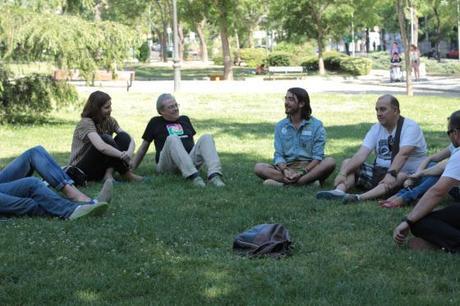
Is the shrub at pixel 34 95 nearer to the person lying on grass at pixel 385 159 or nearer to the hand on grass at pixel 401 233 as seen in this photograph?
the person lying on grass at pixel 385 159

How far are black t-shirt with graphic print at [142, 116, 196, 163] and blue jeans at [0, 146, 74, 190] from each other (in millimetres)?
2123

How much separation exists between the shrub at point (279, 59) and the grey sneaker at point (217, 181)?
38.7 metres

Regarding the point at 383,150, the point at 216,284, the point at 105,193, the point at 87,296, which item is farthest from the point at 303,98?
the point at 87,296

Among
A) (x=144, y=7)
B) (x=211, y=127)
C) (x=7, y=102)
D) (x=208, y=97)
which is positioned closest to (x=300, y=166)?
(x=211, y=127)

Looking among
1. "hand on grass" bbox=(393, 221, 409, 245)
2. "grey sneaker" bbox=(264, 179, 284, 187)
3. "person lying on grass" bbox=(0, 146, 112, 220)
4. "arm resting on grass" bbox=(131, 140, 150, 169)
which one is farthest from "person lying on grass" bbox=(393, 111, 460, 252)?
A: "arm resting on grass" bbox=(131, 140, 150, 169)

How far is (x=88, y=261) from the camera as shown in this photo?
17.0ft

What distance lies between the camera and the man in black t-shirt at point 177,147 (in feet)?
27.8

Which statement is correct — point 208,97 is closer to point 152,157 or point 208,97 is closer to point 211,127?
point 211,127

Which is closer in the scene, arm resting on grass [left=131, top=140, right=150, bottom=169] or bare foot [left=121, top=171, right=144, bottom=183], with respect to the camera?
bare foot [left=121, top=171, right=144, bottom=183]

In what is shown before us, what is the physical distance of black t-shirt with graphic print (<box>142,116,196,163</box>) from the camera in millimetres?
9008

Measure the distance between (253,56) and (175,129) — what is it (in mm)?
46222

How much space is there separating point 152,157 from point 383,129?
4.65 m

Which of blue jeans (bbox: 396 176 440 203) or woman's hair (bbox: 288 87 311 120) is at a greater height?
woman's hair (bbox: 288 87 311 120)

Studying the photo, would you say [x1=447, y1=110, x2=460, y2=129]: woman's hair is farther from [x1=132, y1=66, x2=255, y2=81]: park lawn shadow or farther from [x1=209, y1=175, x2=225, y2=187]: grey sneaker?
[x1=132, y1=66, x2=255, y2=81]: park lawn shadow
